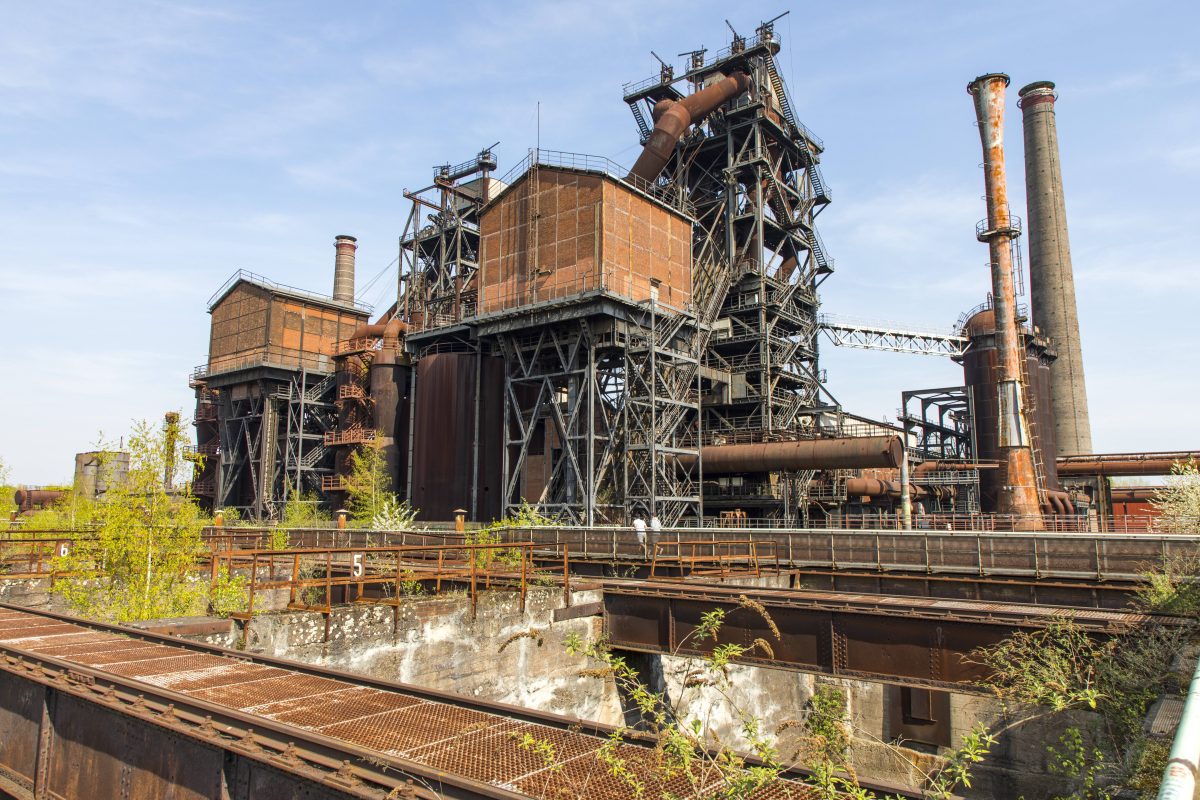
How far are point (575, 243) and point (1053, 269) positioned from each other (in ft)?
132

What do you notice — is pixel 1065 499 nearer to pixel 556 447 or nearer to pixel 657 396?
pixel 657 396

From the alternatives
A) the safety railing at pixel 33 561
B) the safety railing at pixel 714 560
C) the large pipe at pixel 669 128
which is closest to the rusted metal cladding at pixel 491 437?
the large pipe at pixel 669 128

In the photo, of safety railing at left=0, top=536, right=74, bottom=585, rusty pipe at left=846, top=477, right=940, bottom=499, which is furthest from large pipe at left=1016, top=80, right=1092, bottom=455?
safety railing at left=0, top=536, right=74, bottom=585

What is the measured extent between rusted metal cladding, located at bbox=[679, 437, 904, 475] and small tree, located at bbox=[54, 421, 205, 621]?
2305cm

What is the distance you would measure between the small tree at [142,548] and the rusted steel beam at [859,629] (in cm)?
781

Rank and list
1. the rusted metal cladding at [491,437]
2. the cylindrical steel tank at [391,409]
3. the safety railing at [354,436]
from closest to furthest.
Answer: the rusted metal cladding at [491,437]
the cylindrical steel tank at [391,409]
the safety railing at [354,436]

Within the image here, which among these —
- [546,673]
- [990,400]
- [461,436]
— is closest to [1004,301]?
[990,400]

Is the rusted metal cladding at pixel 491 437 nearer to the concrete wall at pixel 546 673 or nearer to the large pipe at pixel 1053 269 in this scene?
the concrete wall at pixel 546 673

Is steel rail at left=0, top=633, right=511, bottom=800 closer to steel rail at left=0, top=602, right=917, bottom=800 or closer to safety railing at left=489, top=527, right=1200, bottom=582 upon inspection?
steel rail at left=0, top=602, right=917, bottom=800

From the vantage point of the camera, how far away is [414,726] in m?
5.47

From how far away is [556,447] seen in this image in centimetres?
3406

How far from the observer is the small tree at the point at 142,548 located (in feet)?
40.8

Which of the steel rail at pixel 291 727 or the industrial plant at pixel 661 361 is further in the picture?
the industrial plant at pixel 661 361

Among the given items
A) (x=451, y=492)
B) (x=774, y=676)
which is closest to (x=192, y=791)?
(x=774, y=676)
